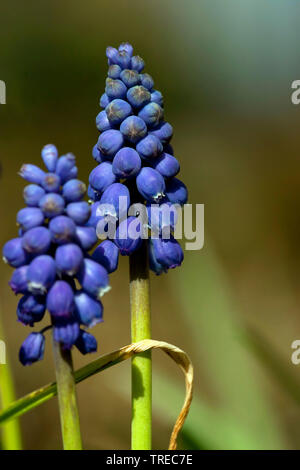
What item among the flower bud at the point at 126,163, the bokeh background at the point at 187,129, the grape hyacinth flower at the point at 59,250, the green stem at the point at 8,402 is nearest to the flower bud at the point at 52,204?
the grape hyacinth flower at the point at 59,250

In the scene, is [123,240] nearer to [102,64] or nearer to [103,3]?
[102,64]

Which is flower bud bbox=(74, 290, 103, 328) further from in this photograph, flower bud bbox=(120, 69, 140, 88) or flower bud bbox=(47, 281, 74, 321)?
flower bud bbox=(120, 69, 140, 88)

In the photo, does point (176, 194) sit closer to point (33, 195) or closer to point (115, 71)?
point (115, 71)

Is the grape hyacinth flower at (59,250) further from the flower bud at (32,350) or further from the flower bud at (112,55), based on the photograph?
the flower bud at (112,55)

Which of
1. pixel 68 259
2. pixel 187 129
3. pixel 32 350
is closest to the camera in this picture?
pixel 68 259

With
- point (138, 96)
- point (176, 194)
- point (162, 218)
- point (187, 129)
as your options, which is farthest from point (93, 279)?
point (187, 129)

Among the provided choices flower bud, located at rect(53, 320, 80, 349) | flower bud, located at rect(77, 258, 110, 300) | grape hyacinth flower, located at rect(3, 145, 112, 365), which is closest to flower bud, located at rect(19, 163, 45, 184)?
grape hyacinth flower, located at rect(3, 145, 112, 365)

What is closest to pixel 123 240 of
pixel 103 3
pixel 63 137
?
pixel 63 137
